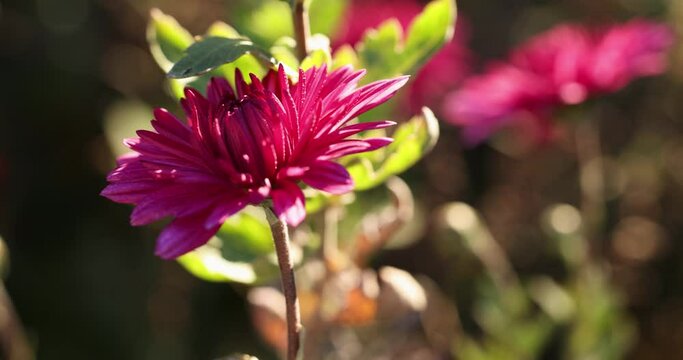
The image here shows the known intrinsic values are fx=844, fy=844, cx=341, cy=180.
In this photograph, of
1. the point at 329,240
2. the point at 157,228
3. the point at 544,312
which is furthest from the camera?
the point at 157,228

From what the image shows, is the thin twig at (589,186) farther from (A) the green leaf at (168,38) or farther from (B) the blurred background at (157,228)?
(A) the green leaf at (168,38)

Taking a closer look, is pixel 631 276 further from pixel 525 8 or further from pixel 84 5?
pixel 84 5

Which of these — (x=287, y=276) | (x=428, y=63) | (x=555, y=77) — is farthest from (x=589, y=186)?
(x=287, y=276)

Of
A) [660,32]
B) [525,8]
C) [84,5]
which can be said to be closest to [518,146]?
[660,32]

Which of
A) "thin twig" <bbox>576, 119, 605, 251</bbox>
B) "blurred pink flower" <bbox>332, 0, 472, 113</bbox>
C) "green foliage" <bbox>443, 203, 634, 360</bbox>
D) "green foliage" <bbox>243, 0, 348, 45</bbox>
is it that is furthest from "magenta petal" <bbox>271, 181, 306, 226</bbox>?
"blurred pink flower" <bbox>332, 0, 472, 113</bbox>

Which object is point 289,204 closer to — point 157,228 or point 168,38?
point 168,38
